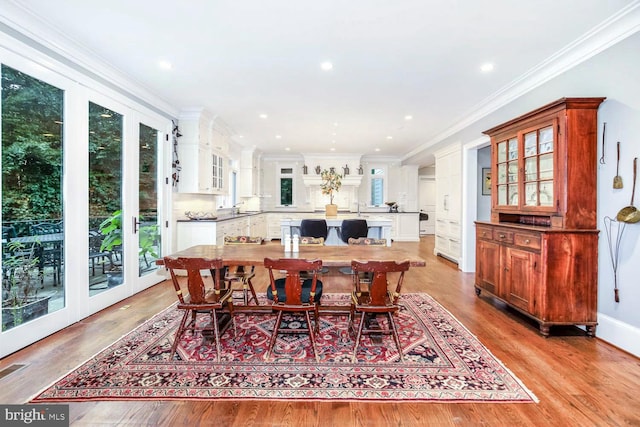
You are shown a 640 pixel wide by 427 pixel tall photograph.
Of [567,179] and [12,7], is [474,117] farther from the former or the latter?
[12,7]

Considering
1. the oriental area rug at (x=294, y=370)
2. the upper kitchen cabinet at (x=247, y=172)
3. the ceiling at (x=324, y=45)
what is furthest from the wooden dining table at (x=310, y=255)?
the upper kitchen cabinet at (x=247, y=172)

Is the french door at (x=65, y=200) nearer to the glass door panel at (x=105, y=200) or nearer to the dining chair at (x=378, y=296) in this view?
the glass door panel at (x=105, y=200)

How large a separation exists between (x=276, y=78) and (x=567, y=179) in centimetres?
320

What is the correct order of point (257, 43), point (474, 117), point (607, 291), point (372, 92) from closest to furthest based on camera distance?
point (607, 291) → point (257, 43) → point (372, 92) → point (474, 117)

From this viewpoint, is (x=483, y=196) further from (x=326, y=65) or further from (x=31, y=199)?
(x=31, y=199)

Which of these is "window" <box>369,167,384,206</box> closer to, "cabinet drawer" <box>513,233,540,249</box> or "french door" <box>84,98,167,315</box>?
"french door" <box>84,98,167,315</box>

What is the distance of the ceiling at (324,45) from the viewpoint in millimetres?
2402

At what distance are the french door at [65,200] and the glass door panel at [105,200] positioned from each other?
0.04 ft

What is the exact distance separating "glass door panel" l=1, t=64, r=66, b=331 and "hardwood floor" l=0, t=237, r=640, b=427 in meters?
0.43

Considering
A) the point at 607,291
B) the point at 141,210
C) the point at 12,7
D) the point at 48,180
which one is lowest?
the point at 607,291

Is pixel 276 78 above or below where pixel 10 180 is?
above

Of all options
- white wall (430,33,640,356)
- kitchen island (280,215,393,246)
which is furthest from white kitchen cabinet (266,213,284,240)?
white wall (430,33,640,356)

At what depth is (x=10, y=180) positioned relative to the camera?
2.47m

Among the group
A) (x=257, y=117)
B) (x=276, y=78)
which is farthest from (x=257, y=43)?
(x=257, y=117)
